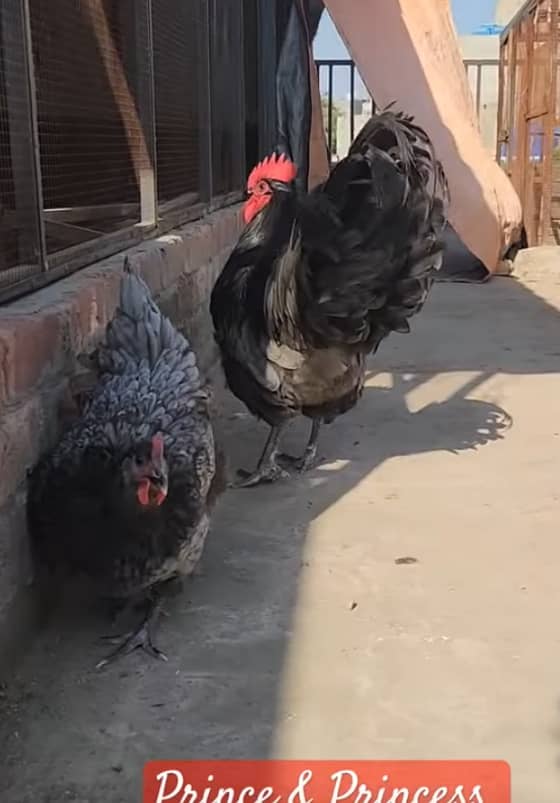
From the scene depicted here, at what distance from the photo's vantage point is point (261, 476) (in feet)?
13.4

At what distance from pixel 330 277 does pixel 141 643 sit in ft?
5.25

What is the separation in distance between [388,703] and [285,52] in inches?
280

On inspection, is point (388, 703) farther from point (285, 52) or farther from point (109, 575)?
point (285, 52)

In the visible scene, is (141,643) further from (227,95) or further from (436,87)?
(436,87)

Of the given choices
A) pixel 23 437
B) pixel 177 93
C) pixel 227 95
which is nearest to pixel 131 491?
pixel 23 437

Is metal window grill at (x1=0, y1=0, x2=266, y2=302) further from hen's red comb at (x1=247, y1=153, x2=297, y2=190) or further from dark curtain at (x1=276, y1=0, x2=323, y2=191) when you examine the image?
dark curtain at (x1=276, y1=0, x2=323, y2=191)

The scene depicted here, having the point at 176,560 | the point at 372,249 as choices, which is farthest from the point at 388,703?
the point at 372,249

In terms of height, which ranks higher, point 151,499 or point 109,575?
point 151,499

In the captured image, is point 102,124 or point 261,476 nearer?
point 102,124

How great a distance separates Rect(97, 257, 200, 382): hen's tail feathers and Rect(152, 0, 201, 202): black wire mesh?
1.71 metres

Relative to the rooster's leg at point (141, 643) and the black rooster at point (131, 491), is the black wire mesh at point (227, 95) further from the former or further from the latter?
the rooster's leg at point (141, 643)

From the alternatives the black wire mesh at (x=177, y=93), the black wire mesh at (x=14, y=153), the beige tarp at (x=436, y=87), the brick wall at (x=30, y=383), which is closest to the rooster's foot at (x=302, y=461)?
the brick wall at (x=30, y=383)

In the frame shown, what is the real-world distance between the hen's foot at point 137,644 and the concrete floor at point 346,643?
0.04 meters

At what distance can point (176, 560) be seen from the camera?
2639 millimetres
